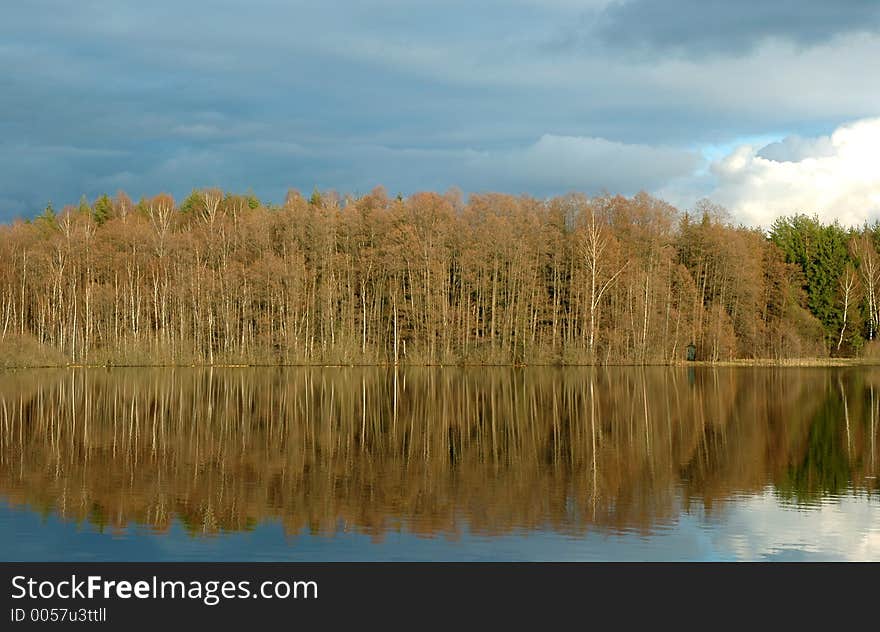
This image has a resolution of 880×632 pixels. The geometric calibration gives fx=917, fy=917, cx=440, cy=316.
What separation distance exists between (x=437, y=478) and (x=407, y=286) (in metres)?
56.2

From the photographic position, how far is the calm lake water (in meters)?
13.1

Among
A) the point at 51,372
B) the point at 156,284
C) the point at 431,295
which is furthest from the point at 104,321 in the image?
the point at 431,295

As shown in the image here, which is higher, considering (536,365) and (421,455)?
(536,365)

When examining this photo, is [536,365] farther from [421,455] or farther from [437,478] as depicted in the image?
[437,478]

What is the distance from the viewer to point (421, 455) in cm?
2164

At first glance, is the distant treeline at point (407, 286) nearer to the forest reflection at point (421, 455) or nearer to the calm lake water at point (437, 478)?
the forest reflection at point (421, 455)

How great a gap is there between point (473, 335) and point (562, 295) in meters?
7.91

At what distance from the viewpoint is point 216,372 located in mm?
60156

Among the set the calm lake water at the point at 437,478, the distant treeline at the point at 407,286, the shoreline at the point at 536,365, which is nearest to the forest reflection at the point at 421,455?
the calm lake water at the point at 437,478

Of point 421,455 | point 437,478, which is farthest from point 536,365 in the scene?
point 437,478

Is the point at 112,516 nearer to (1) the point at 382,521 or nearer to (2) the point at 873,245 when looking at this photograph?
(1) the point at 382,521

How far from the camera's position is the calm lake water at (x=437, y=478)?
1305 cm

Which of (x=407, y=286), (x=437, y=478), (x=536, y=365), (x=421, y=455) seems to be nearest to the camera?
(x=437, y=478)
